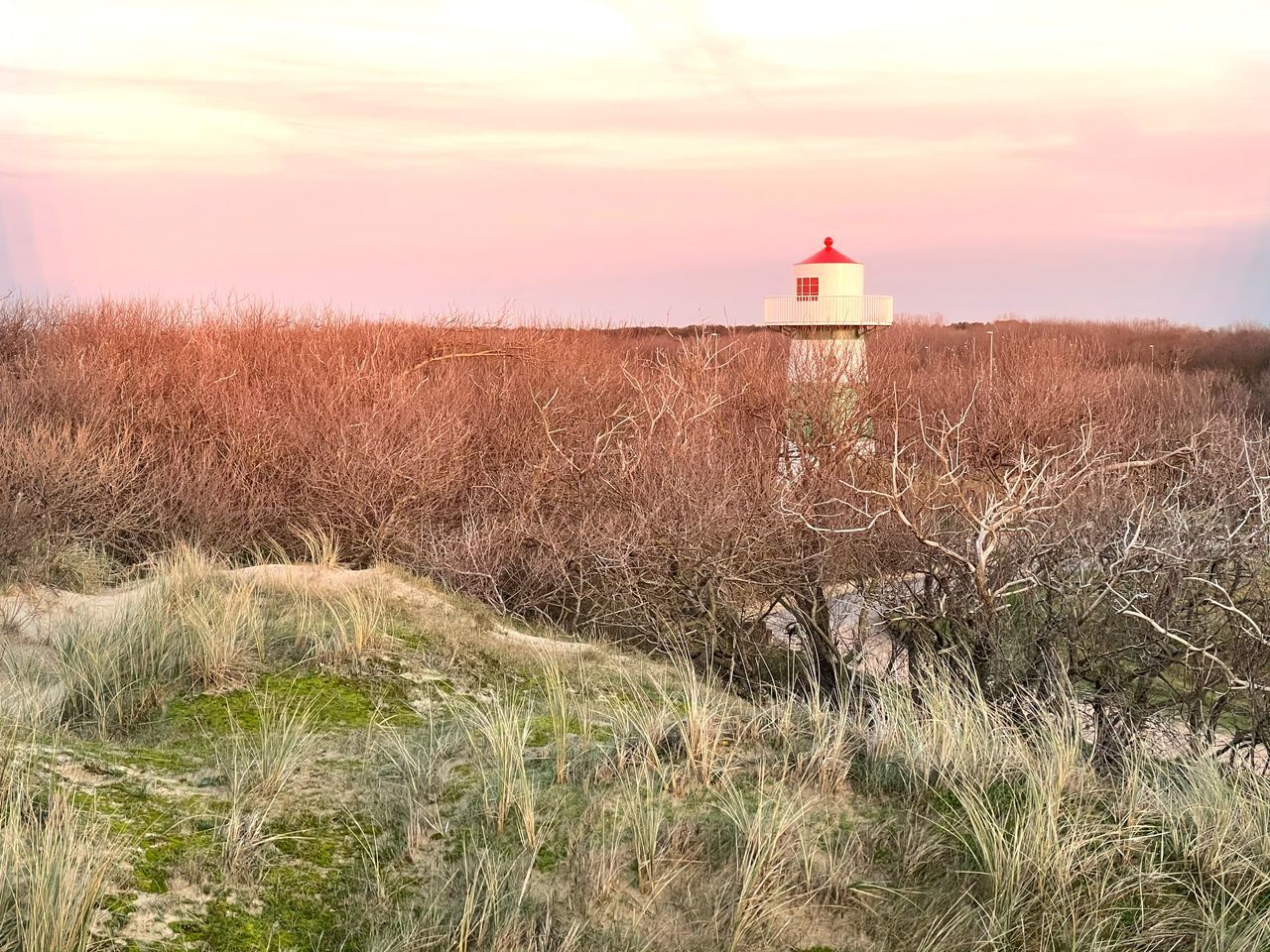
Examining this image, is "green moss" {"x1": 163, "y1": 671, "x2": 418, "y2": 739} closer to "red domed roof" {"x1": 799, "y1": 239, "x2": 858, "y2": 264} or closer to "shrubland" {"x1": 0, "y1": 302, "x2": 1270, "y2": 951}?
"shrubland" {"x1": 0, "y1": 302, "x2": 1270, "y2": 951}

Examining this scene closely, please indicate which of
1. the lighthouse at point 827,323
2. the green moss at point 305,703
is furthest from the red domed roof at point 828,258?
the green moss at point 305,703

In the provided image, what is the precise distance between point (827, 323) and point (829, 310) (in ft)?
0.85

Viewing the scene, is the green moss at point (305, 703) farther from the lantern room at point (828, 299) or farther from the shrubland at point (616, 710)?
the lantern room at point (828, 299)

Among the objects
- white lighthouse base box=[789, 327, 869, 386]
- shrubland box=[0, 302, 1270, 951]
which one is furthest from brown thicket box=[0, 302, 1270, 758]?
white lighthouse base box=[789, 327, 869, 386]

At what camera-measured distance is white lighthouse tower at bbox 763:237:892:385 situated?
866 inches

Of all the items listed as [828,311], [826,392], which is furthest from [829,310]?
[826,392]

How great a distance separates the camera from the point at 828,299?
22078 millimetres

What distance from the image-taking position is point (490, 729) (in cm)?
451

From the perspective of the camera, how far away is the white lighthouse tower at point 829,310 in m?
22.0

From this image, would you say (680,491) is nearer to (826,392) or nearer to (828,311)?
(826,392)

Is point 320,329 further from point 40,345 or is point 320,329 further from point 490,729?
point 490,729

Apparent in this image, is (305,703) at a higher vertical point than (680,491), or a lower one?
lower

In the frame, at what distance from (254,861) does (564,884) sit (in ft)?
3.34

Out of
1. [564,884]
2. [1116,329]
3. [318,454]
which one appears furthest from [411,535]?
[1116,329]
